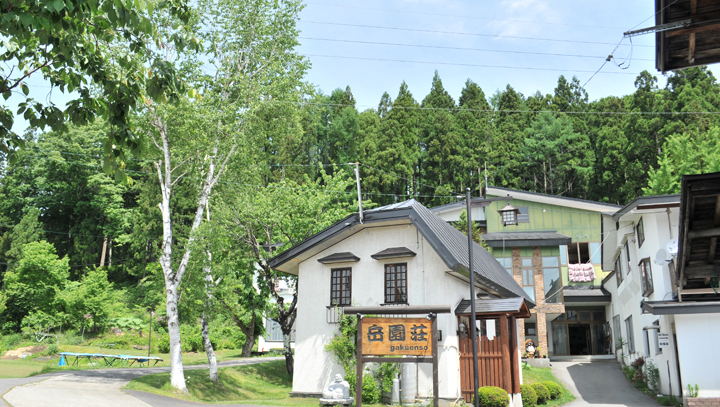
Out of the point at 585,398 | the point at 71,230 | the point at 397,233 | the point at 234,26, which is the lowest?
the point at 585,398

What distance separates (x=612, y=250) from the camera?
29.3 m

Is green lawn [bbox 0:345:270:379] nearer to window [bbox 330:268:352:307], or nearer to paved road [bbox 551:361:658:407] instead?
window [bbox 330:268:352:307]

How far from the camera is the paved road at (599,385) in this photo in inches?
777

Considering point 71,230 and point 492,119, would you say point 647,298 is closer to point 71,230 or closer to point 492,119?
point 492,119

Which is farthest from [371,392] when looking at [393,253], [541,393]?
[541,393]

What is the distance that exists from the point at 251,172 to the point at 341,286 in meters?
9.46

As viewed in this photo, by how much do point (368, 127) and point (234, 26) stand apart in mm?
27796

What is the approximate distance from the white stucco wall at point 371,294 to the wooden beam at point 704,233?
10.4 m

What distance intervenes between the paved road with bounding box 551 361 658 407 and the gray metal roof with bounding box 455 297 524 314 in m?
5.41

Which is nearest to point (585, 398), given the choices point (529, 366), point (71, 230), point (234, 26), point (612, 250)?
point (529, 366)

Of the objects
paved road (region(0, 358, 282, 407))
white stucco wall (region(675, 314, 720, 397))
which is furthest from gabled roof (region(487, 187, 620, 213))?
paved road (region(0, 358, 282, 407))

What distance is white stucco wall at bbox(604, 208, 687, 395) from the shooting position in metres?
18.9

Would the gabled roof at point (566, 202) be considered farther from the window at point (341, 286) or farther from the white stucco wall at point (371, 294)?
the window at point (341, 286)

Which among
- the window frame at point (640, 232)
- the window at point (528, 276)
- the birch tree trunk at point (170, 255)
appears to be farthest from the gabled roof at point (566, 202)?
the birch tree trunk at point (170, 255)
